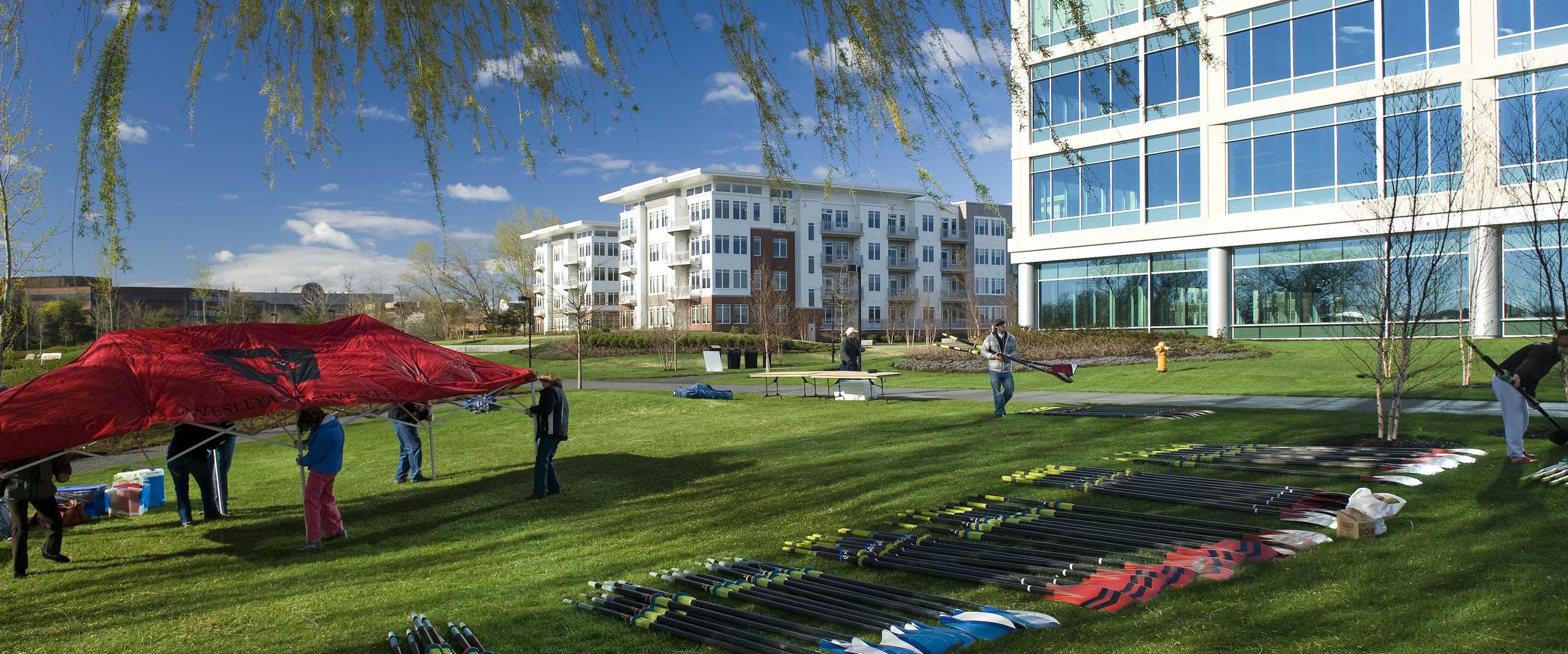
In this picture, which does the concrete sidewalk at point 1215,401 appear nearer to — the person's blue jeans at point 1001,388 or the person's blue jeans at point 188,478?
the person's blue jeans at point 1001,388

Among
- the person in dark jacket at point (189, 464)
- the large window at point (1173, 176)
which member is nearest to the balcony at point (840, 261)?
the large window at point (1173, 176)

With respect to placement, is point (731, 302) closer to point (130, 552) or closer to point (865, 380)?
point (865, 380)

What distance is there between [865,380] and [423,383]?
1375 cm

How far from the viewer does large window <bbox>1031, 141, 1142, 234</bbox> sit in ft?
120

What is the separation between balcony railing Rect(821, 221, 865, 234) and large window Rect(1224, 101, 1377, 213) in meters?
41.6

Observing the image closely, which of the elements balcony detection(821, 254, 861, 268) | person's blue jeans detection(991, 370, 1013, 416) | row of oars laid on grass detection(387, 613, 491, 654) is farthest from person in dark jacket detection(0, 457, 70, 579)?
balcony detection(821, 254, 861, 268)

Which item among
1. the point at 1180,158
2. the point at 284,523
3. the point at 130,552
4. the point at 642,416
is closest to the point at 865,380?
the point at 642,416

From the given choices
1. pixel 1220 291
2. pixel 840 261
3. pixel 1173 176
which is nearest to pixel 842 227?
pixel 840 261

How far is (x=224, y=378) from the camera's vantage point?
34.1ft

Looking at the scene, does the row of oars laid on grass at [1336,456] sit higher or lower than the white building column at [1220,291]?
lower

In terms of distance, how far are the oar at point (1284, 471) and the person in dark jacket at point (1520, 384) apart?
197cm

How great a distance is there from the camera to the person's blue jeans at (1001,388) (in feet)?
58.2

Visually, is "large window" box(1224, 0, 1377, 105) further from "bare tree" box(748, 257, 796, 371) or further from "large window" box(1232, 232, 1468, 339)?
"bare tree" box(748, 257, 796, 371)

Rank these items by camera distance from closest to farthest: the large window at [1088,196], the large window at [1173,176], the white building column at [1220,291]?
1. the white building column at [1220,291]
2. the large window at [1173,176]
3. the large window at [1088,196]
